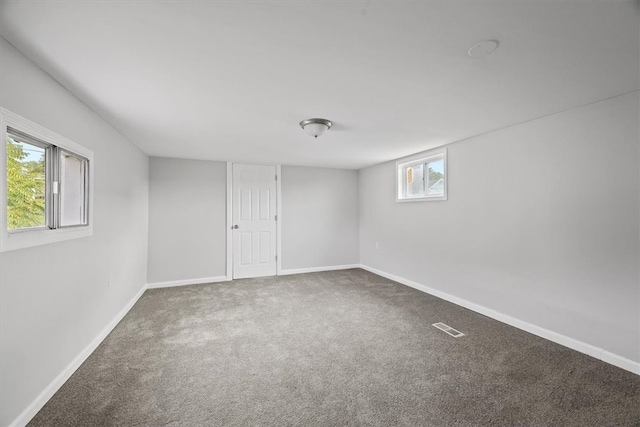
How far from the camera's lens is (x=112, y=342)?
2.65 metres

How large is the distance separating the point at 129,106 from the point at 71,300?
5.44 ft

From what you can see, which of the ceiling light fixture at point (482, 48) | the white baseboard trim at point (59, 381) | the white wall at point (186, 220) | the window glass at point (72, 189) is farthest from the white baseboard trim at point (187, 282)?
the ceiling light fixture at point (482, 48)

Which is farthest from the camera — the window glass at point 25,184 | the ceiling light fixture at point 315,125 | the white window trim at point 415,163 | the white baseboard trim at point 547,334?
the white window trim at point 415,163

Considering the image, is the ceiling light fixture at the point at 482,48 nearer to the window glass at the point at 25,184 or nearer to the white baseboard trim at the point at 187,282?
the window glass at the point at 25,184

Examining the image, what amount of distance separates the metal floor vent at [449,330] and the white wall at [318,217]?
9.95 feet

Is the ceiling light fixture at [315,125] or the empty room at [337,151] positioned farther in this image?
the ceiling light fixture at [315,125]

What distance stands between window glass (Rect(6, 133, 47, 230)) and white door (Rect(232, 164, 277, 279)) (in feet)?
10.7

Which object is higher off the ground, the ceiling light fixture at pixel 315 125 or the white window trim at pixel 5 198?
the ceiling light fixture at pixel 315 125

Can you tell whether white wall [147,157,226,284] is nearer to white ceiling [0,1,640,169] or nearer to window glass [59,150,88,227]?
white ceiling [0,1,640,169]

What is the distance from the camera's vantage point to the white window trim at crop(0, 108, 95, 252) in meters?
1.44

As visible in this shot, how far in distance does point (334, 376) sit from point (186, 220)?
3790 mm

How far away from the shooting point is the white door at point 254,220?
16.9 ft

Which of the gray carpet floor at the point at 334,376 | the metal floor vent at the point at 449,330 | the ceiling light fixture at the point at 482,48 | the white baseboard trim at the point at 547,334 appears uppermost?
the ceiling light fixture at the point at 482,48

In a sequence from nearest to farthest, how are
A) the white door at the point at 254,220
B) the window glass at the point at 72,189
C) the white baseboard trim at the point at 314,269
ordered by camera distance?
1. the window glass at the point at 72,189
2. the white door at the point at 254,220
3. the white baseboard trim at the point at 314,269
